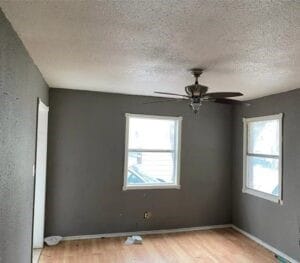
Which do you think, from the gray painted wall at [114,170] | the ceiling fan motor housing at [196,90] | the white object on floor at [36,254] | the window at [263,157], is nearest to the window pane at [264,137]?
the window at [263,157]

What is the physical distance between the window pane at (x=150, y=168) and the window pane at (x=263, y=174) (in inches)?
55.8

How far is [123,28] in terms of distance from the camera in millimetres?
1995

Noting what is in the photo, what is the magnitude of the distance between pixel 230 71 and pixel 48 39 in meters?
1.94

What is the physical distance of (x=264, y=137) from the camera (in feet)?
15.8

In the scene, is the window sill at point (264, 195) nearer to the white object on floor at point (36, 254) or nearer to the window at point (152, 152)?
the window at point (152, 152)

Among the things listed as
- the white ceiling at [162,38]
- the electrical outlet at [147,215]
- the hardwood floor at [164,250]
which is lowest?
the hardwood floor at [164,250]

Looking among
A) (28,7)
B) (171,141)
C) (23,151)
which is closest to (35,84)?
(23,151)

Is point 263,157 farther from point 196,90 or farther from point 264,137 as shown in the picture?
point 196,90

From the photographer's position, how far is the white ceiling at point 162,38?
1.69 metres

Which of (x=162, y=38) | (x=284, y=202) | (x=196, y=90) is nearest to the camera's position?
(x=162, y=38)

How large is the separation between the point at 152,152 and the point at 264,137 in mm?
1972

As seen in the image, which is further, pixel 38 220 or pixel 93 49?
pixel 38 220

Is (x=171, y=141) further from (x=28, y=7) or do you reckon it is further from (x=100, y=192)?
(x=28, y=7)

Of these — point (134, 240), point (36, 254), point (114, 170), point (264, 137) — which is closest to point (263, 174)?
point (264, 137)
